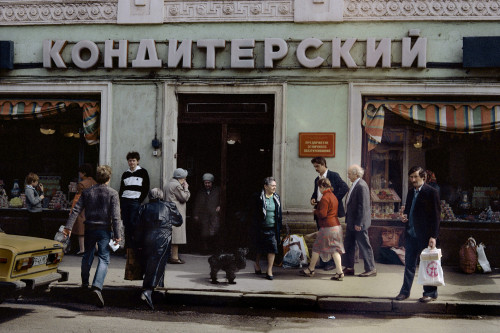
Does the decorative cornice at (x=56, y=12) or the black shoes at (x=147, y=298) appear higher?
the decorative cornice at (x=56, y=12)

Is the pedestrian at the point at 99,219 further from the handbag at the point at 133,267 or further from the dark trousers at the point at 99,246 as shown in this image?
the handbag at the point at 133,267

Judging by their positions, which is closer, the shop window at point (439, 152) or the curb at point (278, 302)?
the curb at point (278, 302)

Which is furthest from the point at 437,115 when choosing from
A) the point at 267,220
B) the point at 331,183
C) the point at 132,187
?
the point at 132,187

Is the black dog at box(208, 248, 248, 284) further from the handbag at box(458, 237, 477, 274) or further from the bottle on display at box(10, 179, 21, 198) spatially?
the bottle on display at box(10, 179, 21, 198)

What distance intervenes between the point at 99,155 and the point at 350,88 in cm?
553

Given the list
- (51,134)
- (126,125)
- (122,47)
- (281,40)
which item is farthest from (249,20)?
(51,134)

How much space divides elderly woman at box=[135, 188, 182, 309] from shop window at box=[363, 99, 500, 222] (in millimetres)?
5093

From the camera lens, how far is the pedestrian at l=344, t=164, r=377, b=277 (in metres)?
9.00

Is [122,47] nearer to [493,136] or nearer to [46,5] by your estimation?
[46,5]

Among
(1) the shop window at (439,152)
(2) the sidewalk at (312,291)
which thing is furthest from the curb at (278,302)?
(1) the shop window at (439,152)

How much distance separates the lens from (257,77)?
35.3 feet

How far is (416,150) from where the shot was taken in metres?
10.9

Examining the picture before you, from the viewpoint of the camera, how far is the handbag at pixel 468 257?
30.9ft

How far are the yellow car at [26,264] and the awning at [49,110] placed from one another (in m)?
4.83
